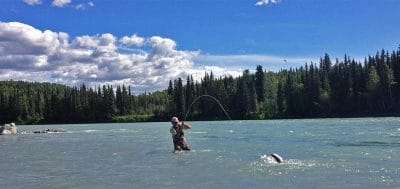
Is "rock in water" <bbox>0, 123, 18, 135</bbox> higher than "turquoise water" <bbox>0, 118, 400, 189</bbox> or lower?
higher

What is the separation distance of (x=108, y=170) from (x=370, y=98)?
132m

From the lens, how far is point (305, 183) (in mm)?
18188

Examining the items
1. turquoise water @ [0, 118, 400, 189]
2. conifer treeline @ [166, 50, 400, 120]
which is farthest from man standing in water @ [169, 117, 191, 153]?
conifer treeline @ [166, 50, 400, 120]

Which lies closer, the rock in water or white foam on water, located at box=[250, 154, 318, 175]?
white foam on water, located at box=[250, 154, 318, 175]

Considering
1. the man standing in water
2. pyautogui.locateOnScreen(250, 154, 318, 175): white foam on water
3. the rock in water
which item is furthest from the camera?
the rock in water

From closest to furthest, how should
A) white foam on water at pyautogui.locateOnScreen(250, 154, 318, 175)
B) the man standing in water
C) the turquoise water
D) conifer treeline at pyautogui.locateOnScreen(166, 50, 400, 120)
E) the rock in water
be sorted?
the turquoise water < white foam on water at pyautogui.locateOnScreen(250, 154, 318, 175) < the man standing in water < the rock in water < conifer treeline at pyautogui.locateOnScreen(166, 50, 400, 120)

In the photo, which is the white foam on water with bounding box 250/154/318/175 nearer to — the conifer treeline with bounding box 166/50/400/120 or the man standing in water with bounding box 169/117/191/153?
the man standing in water with bounding box 169/117/191/153

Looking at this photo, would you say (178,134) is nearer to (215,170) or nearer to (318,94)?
(215,170)

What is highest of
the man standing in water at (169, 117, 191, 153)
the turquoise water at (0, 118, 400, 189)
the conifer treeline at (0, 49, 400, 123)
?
the conifer treeline at (0, 49, 400, 123)

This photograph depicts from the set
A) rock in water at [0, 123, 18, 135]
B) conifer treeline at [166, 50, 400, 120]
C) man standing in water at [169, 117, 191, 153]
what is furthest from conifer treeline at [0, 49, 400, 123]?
man standing in water at [169, 117, 191, 153]

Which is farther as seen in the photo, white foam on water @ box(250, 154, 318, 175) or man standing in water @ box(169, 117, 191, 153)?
man standing in water @ box(169, 117, 191, 153)

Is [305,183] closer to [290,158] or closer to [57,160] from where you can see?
[290,158]

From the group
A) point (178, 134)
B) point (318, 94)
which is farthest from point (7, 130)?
point (318, 94)

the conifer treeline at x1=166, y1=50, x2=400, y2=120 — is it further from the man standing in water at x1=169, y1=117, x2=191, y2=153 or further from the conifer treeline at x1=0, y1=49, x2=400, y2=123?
the man standing in water at x1=169, y1=117, x2=191, y2=153
